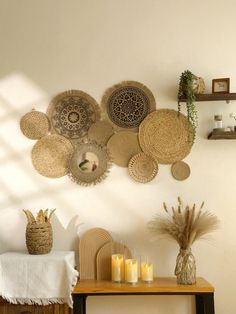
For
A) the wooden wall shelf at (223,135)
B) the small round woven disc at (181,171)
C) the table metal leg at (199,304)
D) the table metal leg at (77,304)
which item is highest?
the wooden wall shelf at (223,135)

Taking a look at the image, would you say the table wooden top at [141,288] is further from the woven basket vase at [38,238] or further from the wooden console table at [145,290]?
the woven basket vase at [38,238]

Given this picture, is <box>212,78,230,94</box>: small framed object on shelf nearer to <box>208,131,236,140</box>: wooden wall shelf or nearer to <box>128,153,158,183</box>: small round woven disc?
<box>208,131,236,140</box>: wooden wall shelf

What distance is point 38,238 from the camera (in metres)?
2.70

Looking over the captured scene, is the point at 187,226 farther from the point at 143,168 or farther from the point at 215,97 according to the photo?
the point at 215,97

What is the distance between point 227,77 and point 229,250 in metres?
1.22

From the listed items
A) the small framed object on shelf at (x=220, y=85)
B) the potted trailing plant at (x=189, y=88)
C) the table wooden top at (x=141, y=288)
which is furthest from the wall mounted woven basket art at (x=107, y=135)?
the table wooden top at (x=141, y=288)

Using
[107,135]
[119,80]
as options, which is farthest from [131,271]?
[119,80]

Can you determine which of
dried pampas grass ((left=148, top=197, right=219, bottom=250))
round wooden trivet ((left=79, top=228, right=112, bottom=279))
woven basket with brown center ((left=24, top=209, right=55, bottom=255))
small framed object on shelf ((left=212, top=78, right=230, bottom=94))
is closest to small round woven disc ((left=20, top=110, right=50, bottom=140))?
woven basket with brown center ((left=24, top=209, right=55, bottom=255))

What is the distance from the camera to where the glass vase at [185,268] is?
2631 millimetres

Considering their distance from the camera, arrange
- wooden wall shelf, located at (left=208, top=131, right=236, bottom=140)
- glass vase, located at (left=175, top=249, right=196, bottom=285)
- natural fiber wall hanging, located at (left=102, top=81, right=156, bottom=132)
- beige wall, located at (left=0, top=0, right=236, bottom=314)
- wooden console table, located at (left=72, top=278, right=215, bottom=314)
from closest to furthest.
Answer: wooden console table, located at (left=72, top=278, right=215, bottom=314), glass vase, located at (left=175, top=249, right=196, bottom=285), wooden wall shelf, located at (left=208, top=131, right=236, bottom=140), beige wall, located at (left=0, top=0, right=236, bottom=314), natural fiber wall hanging, located at (left=102, top=81, right=156, bottom=132)

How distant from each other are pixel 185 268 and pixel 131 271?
1.12ft

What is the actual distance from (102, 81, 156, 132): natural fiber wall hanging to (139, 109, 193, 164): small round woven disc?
6 cm

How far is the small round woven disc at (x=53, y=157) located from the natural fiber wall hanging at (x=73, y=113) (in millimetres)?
72

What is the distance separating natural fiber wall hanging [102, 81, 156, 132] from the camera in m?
3.03
